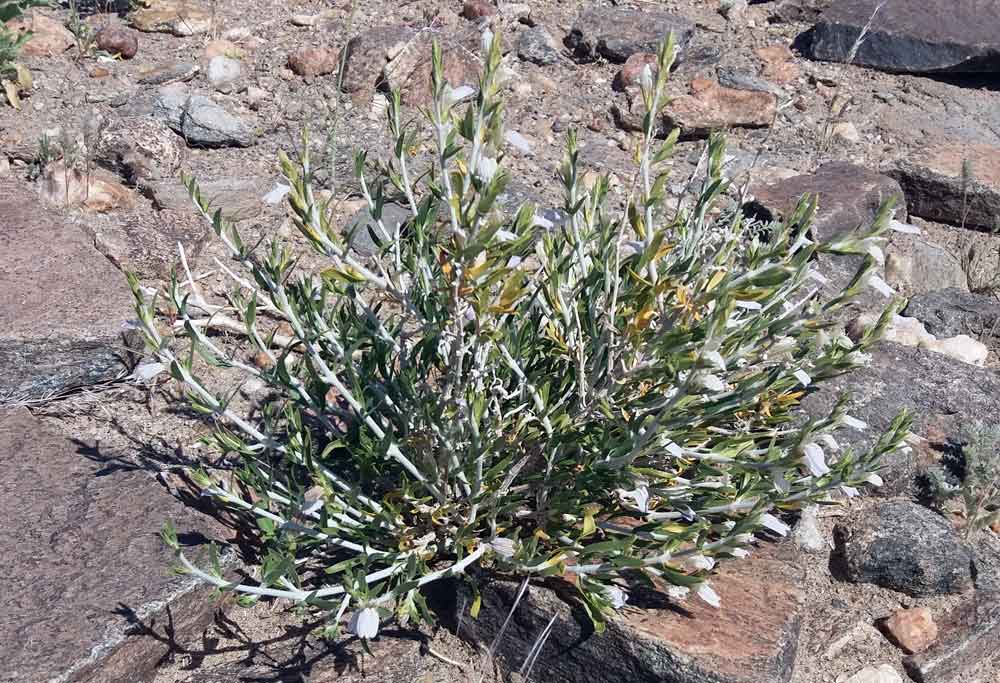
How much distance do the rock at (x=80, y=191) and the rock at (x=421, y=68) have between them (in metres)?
1.47

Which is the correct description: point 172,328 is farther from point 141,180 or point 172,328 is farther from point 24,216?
point 141,180

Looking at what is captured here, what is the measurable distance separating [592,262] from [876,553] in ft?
3.88

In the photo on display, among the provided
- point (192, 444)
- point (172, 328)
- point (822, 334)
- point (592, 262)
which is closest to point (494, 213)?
point (592, 262)

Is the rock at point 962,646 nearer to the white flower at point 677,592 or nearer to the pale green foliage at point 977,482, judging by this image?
the pale green foliage at point 977,482

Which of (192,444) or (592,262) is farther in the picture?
(192,444)

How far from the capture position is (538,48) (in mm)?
5484

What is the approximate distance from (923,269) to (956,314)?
1.42 ft

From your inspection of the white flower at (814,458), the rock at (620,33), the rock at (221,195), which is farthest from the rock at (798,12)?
the white flower at (814,458)

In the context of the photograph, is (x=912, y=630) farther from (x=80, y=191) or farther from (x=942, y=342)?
(x=80, y=191)

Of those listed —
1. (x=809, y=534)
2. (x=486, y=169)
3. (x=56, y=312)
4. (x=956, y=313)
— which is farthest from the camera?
(x=956, y=313)

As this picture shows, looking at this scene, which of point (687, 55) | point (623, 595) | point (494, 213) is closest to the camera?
point (494, 213)

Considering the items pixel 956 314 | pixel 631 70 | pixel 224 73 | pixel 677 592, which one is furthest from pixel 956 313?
pixel 224 73

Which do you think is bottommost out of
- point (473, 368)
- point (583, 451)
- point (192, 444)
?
point (192, 444)

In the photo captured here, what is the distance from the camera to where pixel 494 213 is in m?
2.00
